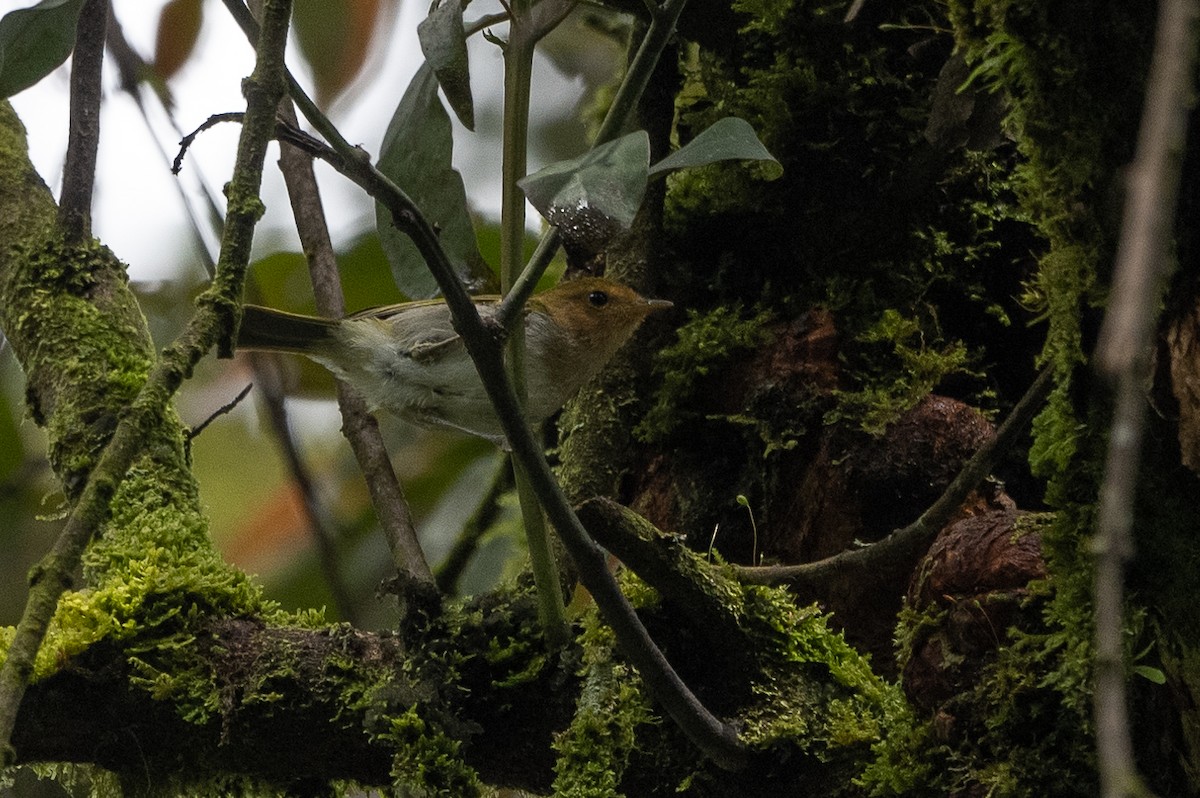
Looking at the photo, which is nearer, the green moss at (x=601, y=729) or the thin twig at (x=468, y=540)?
the green moss at (x=601, y=729)

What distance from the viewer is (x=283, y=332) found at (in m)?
3.47

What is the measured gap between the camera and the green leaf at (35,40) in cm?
181

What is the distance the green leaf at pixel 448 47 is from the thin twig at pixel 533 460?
1.00 feet

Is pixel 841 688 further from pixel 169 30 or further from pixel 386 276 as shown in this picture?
pixel 169 30

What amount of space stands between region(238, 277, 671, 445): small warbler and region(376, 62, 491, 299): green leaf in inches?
25.6

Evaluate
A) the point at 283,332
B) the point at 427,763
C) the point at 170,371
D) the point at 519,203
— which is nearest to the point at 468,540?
the point at 283,332

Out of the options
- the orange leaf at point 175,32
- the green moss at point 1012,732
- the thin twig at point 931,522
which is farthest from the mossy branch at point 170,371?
the orange leaf at point 175,32

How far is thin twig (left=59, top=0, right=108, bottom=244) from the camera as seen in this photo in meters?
2.80

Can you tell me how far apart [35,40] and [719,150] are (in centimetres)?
110

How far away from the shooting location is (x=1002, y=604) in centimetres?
182

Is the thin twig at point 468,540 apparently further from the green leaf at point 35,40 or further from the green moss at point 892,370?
the green leaf at point 35,40

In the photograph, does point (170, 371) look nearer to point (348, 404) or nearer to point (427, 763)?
point (427, 763)

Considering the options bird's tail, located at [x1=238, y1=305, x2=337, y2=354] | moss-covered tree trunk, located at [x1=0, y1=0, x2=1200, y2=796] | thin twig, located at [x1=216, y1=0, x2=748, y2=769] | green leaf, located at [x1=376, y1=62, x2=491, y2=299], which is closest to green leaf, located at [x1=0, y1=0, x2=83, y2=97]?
thin twig, located at [x1=216, y1=0, x2=748, y2=769]

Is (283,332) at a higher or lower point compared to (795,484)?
higher
